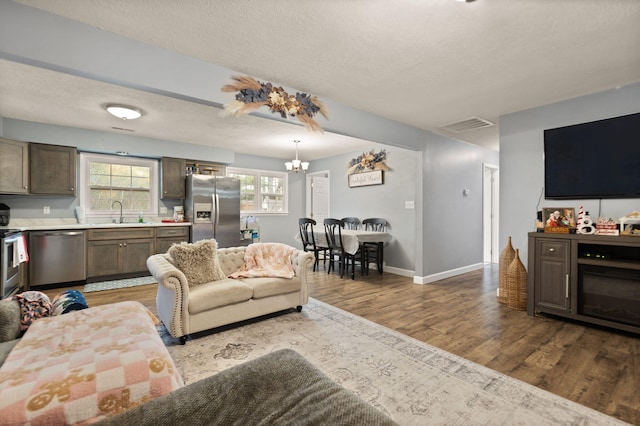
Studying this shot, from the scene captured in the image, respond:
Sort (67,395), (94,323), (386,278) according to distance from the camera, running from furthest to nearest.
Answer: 1. (386,278)
2. (94,323)
3. (67,395)

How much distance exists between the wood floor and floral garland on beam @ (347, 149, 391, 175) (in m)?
2.29

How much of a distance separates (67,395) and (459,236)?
5.46 meters

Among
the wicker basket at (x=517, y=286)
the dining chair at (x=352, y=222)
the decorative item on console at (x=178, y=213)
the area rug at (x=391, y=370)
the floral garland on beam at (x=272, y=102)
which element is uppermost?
the floral garland on beam at (x=272, y=102)

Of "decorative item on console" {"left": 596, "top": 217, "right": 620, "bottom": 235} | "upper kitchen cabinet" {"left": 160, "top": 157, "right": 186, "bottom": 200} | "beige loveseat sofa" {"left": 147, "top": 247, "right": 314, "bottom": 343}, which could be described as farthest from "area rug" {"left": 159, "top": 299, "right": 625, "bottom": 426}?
"upper kitchen cabinet" {"left": 160, "top": 157, "right": 186, "bottom": 200}

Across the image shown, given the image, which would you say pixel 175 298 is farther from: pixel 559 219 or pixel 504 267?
pixel 559 219

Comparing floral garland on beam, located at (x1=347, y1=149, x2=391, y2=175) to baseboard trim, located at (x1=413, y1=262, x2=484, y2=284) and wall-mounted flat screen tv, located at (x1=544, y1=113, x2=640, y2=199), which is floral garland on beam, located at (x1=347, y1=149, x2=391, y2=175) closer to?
baseboard trim, located at (x1=413, y1=262, x2=484, y2=284)

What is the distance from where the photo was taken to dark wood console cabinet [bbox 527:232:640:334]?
2.66 meters

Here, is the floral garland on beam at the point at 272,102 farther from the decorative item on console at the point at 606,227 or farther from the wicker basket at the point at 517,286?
the decorative item on console at the point at 606,227

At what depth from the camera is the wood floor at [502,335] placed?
6.36 ft

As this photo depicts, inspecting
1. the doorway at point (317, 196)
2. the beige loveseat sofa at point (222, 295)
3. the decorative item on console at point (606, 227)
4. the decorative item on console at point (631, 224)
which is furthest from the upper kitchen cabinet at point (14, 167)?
the decorative item on console at point (631, 224)

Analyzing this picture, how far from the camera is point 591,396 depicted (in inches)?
71.9

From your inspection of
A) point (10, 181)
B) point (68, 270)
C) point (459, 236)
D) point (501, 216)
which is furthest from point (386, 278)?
point (10, 181)

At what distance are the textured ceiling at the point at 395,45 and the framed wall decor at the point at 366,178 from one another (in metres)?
2.19

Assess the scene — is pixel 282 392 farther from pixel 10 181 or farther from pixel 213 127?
pixel 10 181
